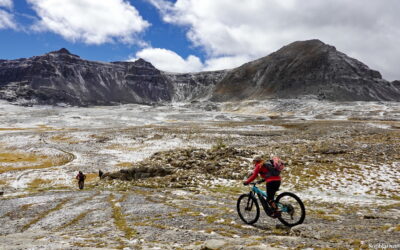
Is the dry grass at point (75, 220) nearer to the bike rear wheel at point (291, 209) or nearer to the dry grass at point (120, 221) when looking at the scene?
the dry grass at point (120, 221)

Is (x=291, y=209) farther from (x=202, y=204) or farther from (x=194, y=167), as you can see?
(x=194, y=167)

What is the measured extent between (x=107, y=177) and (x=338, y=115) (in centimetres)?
12956

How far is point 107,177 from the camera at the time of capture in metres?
27.2

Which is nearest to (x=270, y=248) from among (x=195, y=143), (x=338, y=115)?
(x=195, y=143)

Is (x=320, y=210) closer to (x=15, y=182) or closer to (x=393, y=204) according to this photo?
(x=393, y=204)

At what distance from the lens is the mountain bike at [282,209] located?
10.4 meters

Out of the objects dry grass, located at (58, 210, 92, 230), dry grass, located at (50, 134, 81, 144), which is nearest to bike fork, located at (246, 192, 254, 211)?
dry grass, located at (58, 210, 92, 230)

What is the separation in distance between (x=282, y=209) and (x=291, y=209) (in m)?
0.34

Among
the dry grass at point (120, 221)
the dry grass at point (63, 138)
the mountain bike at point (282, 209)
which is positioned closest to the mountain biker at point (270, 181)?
the mountain bike at point (282, 209)

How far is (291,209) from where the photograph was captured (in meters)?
10.4


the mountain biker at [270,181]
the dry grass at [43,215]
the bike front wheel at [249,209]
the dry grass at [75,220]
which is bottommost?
the dry grass at [43,215]

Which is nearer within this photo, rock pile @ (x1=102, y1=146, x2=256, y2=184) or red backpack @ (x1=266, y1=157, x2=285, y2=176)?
red backpack @ (x1=266, y1=157, x2=285, y2=176)

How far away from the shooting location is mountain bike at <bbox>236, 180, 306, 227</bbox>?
34.2 ft

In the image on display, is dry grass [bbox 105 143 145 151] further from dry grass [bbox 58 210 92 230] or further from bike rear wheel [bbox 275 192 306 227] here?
bike rear wheel [bbox 275 192 306 227]
